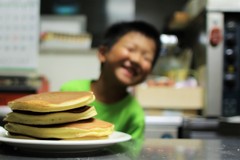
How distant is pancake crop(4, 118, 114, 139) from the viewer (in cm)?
47

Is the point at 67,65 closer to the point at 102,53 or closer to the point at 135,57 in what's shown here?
the point at 102,53

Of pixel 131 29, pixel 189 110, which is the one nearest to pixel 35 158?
pixel 131 29

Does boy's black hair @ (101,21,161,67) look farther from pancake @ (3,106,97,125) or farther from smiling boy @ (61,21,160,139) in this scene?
pancake @ (3,106,97,125)

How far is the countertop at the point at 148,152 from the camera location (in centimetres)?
44

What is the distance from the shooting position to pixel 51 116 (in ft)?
1.55

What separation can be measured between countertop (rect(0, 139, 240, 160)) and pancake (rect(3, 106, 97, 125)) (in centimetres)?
4

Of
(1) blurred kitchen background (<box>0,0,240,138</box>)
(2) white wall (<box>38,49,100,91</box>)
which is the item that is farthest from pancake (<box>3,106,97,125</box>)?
(2) white wall (<box>38,49,100,91</box>)

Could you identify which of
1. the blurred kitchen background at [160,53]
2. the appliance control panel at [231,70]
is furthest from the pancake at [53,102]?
the appliance control panel at [231,70]

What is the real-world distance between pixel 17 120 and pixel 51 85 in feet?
4.64

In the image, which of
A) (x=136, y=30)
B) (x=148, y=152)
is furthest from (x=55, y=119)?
(x=136, y=30)

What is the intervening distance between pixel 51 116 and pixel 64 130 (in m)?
0.02

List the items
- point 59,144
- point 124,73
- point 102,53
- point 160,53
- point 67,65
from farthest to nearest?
point 160,53
point 67,65
point 102,53
point 124,73
point 59,144

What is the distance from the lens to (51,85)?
6.21ft

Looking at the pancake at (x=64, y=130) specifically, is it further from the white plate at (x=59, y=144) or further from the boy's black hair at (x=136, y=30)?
the boy's black hair at (x=136, y=30)
